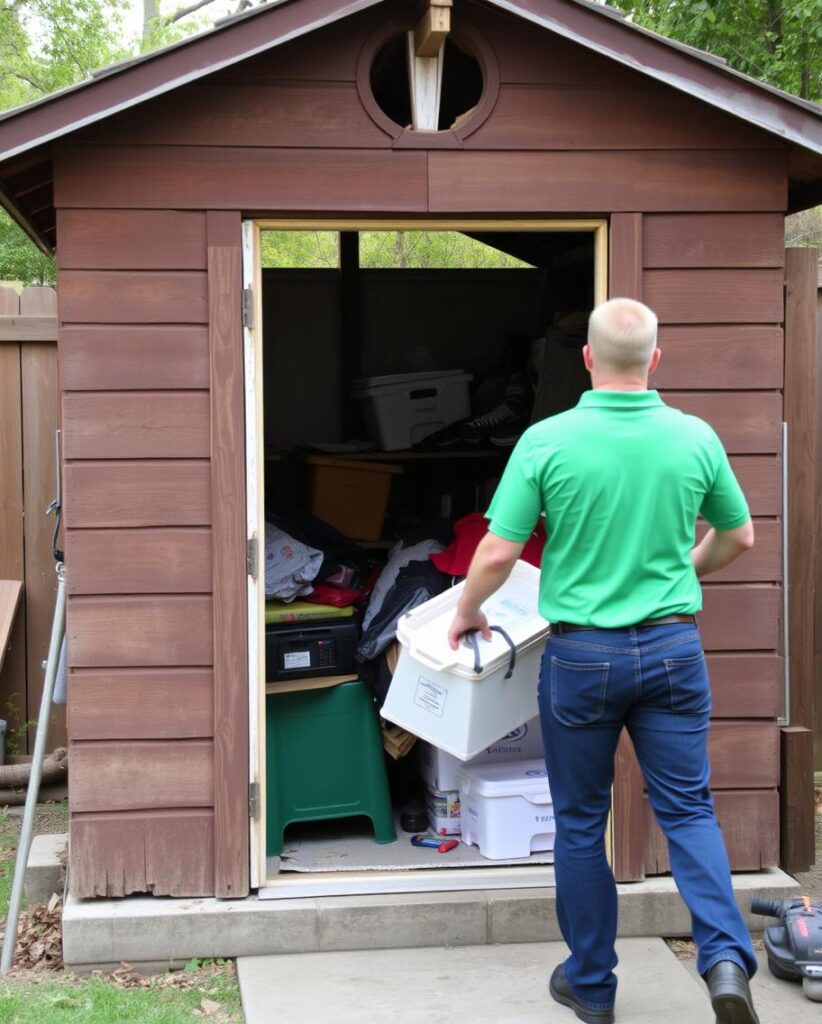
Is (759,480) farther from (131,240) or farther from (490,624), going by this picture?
(131,240)

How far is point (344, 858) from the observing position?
4.12 m

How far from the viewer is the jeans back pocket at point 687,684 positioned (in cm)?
287

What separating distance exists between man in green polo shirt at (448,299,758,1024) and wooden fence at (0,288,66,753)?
9.65 feet

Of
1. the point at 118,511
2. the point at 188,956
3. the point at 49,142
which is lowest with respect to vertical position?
the point at 188,956

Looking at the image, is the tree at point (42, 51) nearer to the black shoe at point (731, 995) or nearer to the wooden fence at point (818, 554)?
the wooden fence at point (818, 554)

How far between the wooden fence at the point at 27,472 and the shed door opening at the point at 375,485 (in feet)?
3.17

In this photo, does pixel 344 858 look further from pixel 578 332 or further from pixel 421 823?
pixel 578 332

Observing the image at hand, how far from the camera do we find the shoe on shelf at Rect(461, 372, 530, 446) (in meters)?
5.29

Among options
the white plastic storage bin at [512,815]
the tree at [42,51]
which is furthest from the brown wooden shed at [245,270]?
the tree at [42,51]

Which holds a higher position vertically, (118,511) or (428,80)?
(428,80)

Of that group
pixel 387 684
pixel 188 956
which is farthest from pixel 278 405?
pixel 188 956

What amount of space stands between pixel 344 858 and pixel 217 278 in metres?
1.99

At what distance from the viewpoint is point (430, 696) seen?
354 cm

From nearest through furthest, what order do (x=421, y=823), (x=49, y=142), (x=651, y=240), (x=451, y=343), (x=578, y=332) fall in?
(x=49, y=142) < (x=651, y=240) < (x=421, y=823) < (x=578, y=332) < (x=451, y=343)
